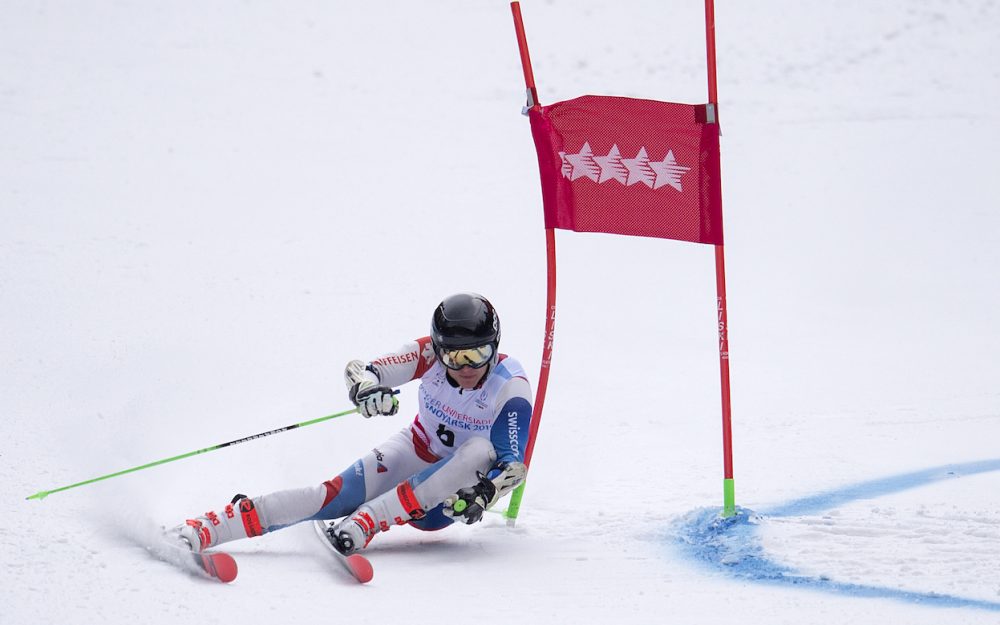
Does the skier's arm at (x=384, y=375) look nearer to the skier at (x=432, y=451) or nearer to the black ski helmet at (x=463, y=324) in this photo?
the skier at (x=432, y=451)

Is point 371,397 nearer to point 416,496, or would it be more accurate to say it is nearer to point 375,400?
point 375,400

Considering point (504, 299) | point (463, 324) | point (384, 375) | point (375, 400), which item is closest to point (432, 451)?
point (384, 375)

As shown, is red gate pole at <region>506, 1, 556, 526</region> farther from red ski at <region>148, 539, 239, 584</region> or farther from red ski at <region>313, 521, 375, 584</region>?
red ski at <region>148, 539, 239, 584</region>

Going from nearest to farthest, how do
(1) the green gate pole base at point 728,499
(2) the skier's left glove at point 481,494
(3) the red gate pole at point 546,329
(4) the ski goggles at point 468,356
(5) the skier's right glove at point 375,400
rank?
(2) the skier's left glove at point 481,494 < (5) the skier's right glove at point 375,400 < (4) the ski goggles at point 468,356 < (1) the green gate pole base at point 728,499 < (3) the red gate pole at point 546,329

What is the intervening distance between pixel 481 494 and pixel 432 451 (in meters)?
0.57

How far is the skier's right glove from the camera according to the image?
4551mm

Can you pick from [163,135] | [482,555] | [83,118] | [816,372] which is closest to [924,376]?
[816,372]

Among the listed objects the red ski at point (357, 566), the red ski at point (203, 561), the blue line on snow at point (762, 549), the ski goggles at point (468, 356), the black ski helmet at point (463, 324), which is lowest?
the blue line on snow at point (762, 549)

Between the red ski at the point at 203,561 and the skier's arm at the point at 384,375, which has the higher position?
the skier's arm at the point at 384,375

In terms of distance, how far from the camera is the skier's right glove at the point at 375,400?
14.9 feet

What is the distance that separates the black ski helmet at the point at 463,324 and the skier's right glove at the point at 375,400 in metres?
0.31

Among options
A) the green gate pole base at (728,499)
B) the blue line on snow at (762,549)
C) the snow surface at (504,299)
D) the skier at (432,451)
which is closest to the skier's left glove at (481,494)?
the skier at (432,451)

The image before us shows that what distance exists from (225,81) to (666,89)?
205 inches

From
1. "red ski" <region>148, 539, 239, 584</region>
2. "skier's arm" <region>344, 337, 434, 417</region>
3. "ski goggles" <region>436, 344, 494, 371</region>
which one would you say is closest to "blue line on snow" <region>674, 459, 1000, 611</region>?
"ski goggles" <region>436, 344, 494, 371</region>
